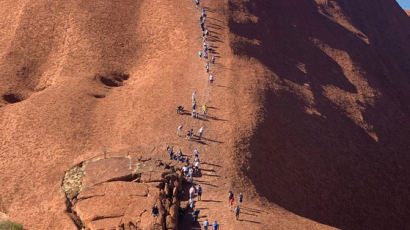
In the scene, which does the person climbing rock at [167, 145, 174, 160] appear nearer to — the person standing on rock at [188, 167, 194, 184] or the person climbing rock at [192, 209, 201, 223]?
the person standing on rock at [188, 167, 194, 184]

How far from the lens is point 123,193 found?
128 feet

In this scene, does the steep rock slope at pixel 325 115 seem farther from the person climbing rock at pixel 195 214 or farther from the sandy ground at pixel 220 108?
the person climbing rock at pixel 195 214

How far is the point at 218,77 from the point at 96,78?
15291mm

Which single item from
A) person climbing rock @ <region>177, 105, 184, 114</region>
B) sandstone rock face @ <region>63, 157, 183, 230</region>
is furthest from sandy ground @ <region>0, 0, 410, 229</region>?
sandstone rock face @ <region>63, 157, 183, 230</region>

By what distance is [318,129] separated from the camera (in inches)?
2345

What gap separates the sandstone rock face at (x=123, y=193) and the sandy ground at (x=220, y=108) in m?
1.81

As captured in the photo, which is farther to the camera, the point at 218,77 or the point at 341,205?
the point at 218,77

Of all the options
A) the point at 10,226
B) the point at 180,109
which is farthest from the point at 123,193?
the point at 180,109

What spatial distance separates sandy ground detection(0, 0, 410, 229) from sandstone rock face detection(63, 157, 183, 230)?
5.93ft

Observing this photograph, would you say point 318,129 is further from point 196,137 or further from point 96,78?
point 96,78

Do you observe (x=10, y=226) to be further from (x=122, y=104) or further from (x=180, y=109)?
(x=180, y=109)

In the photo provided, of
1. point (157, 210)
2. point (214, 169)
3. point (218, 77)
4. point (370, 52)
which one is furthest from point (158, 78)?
point (370, 52)

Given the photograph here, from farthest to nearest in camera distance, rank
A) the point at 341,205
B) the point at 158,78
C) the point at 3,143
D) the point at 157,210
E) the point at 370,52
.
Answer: the point at 370,52
the point at 158,78
the point at 341,205
the point at 3,143
the point at 157,210

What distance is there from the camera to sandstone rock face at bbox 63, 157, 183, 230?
36062 millimetres
